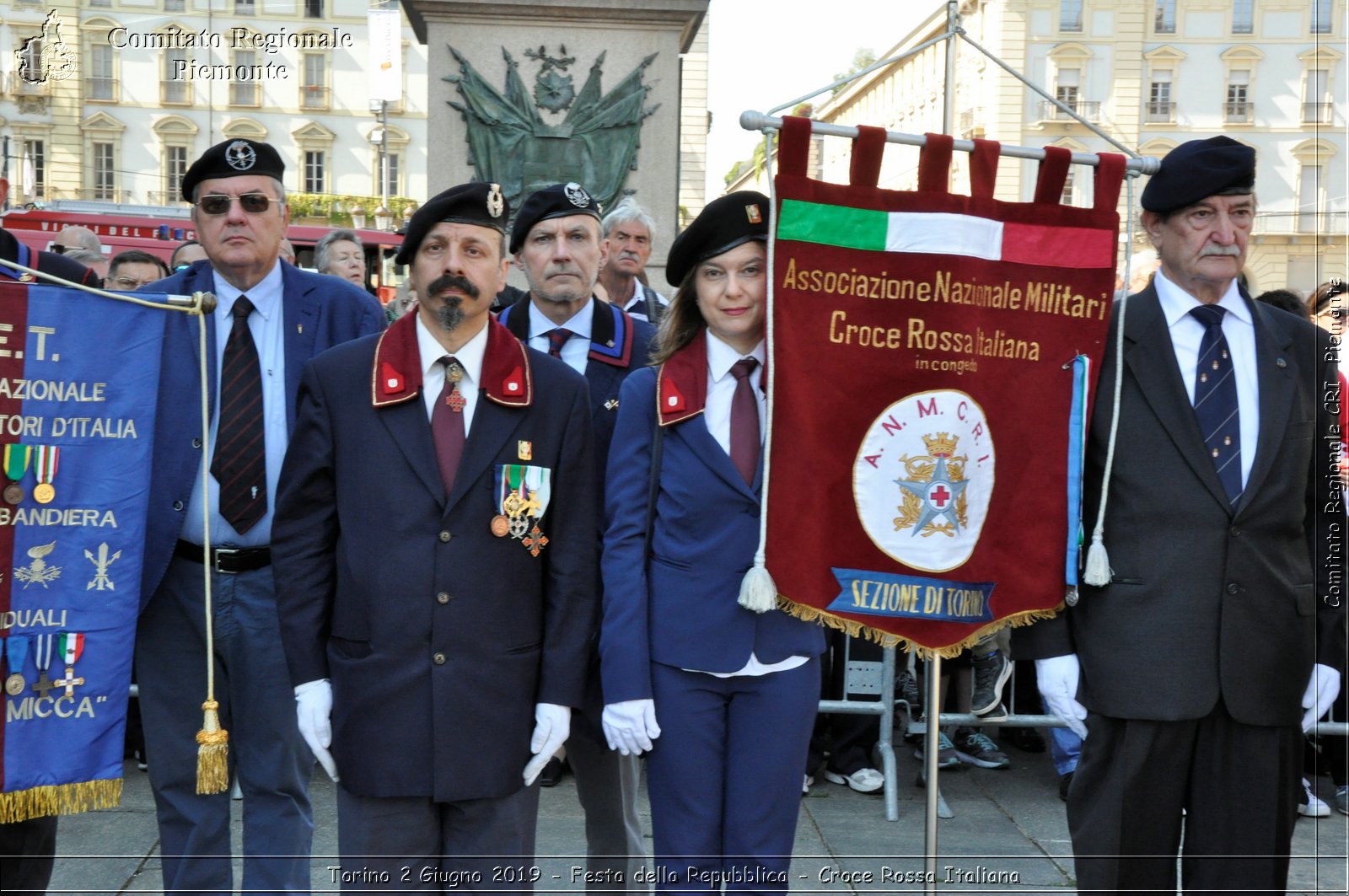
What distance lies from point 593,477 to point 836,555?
2.24 ft

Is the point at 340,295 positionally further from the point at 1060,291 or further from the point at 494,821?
the point at 1060,291

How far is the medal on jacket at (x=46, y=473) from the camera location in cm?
326

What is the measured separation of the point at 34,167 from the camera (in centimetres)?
2877

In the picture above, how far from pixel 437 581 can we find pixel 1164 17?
961 inches

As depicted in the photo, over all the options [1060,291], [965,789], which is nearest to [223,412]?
[1060,291]

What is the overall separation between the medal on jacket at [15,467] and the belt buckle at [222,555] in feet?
1.80

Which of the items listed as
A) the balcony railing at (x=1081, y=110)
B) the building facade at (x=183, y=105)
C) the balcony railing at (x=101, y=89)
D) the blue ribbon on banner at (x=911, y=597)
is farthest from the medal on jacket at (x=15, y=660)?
the balcony railing at (x=101, y=89)

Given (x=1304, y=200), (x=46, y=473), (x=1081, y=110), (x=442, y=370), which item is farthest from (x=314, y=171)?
(x=442, y=370)

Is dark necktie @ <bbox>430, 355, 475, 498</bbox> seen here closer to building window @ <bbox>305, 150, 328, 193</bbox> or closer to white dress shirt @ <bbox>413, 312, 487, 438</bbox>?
white dress shirt @ <bbox>413, 312, 487, 438</bbox>


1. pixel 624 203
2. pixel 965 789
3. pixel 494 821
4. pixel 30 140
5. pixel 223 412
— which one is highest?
pixel 30 140

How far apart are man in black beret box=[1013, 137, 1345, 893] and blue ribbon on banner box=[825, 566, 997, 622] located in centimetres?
20

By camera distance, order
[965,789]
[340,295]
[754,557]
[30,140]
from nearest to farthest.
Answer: [754,557], [340,295], [965,789], [30,140]

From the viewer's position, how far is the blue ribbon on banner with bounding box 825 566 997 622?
3.21m

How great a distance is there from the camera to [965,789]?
566cm
